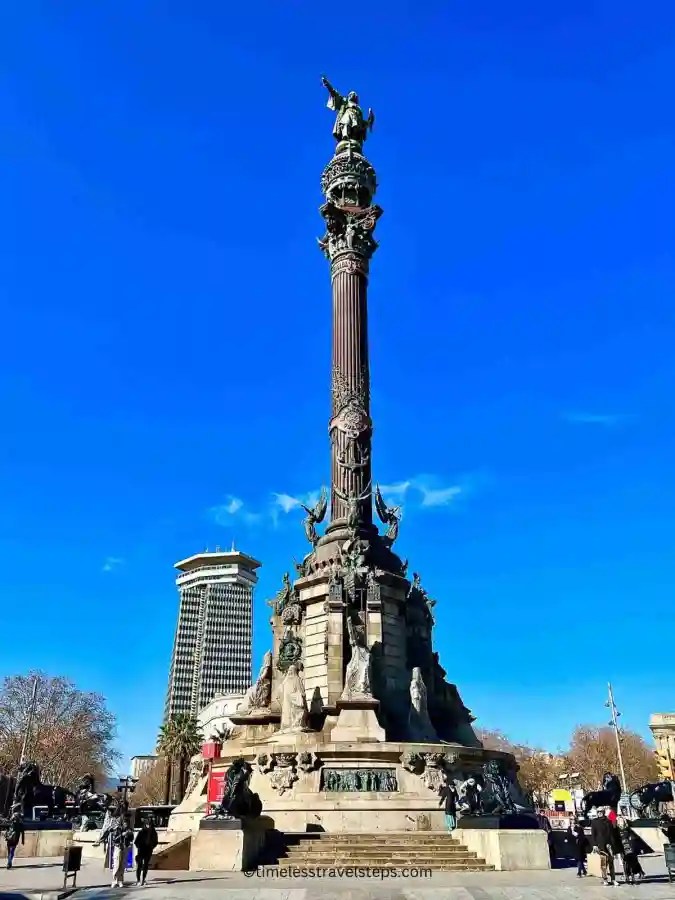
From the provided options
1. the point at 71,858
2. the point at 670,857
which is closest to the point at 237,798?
the point at 71,858

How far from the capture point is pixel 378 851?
20.4 meters

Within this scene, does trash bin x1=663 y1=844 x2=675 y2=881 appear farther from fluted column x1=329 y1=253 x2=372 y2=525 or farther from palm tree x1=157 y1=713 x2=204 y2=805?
palm tree x1=157 y1=713 x2=204 y2=805

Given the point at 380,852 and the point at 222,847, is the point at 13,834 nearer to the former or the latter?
the point at 222,847

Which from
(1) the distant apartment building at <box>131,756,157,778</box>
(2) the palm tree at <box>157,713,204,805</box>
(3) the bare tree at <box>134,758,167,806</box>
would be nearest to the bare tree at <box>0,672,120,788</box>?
(2) the palm tree at <box>157,713,204,805</box>

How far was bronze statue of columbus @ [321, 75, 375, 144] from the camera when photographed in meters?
44.3

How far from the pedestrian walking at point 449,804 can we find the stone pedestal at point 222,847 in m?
6.69

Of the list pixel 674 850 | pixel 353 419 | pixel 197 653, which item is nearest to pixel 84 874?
pixel 674 850

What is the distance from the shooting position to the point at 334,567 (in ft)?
108

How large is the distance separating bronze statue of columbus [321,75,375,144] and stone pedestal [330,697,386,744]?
32087mm

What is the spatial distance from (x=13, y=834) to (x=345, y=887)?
1124 cm

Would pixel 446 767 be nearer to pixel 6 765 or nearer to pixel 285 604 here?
pixel 285 604

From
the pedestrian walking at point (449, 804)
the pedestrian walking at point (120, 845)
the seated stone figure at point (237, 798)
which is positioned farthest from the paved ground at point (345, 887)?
the pedestrian walking at point (449, 804)

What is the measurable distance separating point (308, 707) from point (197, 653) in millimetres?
150061

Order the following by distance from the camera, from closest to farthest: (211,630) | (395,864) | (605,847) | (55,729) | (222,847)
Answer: (605,847) → (222,847) → (395,864) → (55,729) → (211,630)
